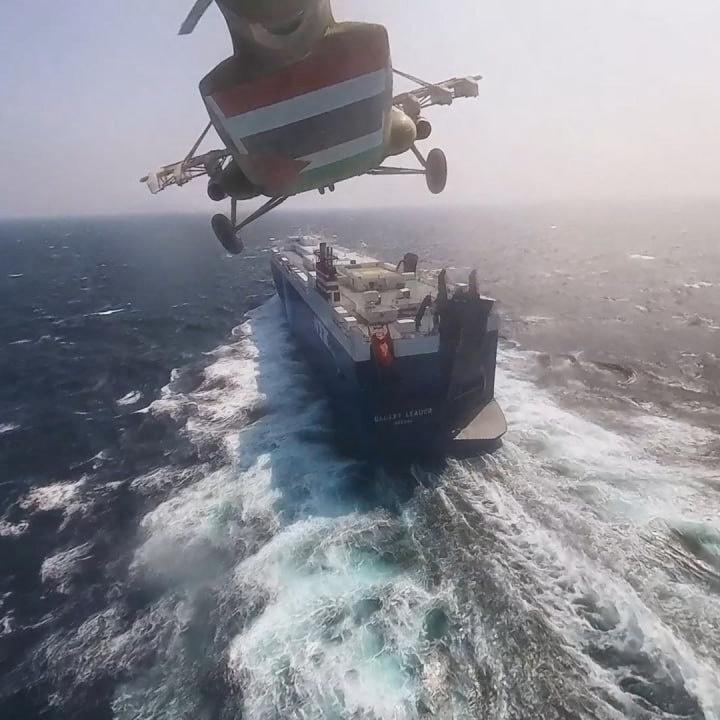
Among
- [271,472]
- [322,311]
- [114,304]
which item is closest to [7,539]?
[271,472]

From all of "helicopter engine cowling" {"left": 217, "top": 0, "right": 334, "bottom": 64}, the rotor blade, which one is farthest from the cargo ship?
the rotor blade

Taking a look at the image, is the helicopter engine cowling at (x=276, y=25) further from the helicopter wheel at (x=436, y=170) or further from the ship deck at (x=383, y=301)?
the ship deck at (x=383, y=301)

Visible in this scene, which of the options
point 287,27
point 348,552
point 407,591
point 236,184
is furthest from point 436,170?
point 348,552

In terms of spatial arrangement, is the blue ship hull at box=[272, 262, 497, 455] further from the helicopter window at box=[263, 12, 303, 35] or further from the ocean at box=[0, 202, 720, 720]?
the helicopter window at box=[263, 12, 303, 35]

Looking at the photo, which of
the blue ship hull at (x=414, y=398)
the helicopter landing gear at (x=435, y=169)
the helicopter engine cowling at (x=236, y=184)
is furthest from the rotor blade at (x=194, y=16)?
the blue ship hull at (x=414, y=398)

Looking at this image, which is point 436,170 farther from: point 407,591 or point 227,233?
point 407,591
